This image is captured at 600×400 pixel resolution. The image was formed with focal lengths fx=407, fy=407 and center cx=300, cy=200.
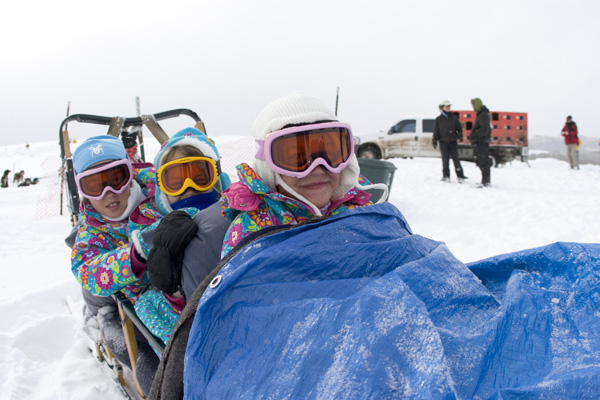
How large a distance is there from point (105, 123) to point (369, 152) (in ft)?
36.0

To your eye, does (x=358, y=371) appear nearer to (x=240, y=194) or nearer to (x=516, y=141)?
(x=240, y=194)

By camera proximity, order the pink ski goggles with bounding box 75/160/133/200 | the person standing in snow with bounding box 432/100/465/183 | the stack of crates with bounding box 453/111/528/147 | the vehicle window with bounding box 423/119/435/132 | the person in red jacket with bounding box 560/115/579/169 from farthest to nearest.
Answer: the stack of crates with bounding box 453/111/528/147, the vehicle window with bounding box 423/119/435/132, the person in red jacket with bounding box 560/115/579/169, the person standing in snow with bounding box 432/100/465/183, the pink ski goggles with bounding box 75/160/133/200

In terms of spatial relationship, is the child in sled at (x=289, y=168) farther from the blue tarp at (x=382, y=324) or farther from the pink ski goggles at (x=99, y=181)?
the pink ski goggles at (x=99, y=181)

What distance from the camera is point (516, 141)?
64.3 ft

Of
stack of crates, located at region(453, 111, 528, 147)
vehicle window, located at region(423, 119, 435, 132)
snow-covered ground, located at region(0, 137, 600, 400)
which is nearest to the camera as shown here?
snow-covered ground, located at region(0, 137, 600, 400)

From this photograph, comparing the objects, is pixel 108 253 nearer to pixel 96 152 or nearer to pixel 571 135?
pixel 96 152

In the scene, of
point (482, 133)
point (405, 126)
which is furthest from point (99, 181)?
point (405, 126)

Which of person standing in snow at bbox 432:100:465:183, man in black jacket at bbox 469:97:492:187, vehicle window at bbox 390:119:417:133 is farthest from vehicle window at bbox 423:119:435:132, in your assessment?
man in black jacket at bbox 469:97:492:187

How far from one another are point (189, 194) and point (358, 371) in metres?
1.66

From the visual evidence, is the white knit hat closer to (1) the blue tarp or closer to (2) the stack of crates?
(1) the blue tarp

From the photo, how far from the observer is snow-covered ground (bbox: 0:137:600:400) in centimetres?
266

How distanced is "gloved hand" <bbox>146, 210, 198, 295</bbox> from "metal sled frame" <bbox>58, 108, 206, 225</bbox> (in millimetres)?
A: 2046

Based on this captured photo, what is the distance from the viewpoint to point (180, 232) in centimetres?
156

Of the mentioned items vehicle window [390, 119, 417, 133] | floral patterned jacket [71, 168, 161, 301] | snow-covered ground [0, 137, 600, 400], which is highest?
vehicle window [390, 119, 417, 133]
